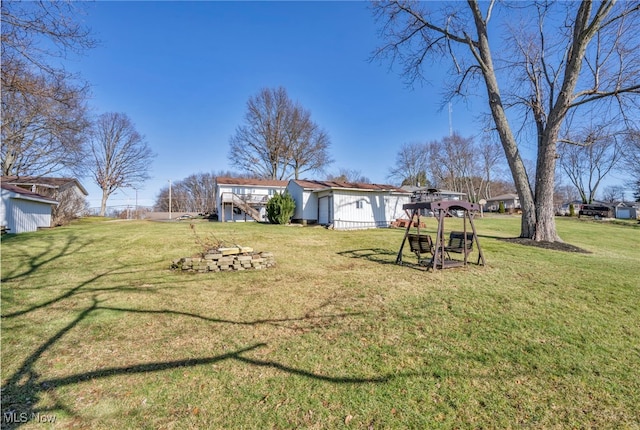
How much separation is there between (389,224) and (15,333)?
1808cm

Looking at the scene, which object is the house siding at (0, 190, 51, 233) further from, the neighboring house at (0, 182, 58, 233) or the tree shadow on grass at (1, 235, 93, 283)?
the tree shadow on grass at (1, 235, 93, 283)

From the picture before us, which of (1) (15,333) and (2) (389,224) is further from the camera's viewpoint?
(2) (389,224)

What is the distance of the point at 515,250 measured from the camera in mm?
9781

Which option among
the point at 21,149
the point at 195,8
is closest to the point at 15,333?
the point at 195,8

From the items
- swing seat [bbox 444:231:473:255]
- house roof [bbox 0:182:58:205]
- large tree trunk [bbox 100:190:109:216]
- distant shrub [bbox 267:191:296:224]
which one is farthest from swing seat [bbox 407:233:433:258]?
large tree trunk [bbox 100:190:109:216]

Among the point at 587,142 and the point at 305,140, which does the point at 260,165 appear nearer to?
the point at 305,140

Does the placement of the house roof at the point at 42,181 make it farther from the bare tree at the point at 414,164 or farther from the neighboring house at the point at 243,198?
the bare tree at the point at 414,164

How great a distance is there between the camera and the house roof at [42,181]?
19691mm

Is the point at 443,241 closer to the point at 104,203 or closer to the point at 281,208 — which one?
the point at 281,208

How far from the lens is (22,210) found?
15.4 meters

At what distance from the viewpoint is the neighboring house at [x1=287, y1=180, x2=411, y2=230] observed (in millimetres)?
18062

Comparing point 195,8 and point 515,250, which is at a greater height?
point 195,8

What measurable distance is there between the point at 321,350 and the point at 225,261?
459 centimetres

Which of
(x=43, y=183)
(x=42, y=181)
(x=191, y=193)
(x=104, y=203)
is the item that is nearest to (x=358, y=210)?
(x=43, y=183)
